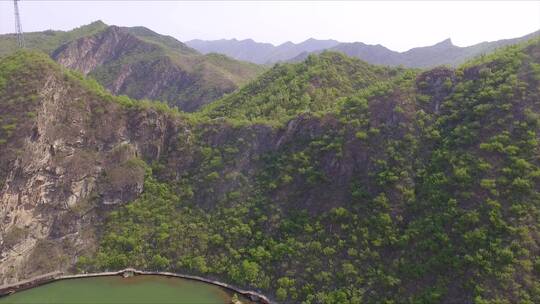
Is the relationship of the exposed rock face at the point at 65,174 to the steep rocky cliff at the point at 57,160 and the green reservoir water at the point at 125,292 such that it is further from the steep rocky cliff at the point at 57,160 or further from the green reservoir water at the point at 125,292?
the green reservoir water at the point at 125,292

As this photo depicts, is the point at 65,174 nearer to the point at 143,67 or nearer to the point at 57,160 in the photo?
the point at 57,160

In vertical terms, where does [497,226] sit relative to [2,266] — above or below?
above

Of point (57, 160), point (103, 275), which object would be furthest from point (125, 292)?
point (57, 160)

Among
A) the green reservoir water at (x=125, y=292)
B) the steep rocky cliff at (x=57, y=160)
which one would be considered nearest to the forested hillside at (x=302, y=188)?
the steep rocky cliff at (x=57, y=160)

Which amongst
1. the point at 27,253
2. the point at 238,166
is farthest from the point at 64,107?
the point at 238,166

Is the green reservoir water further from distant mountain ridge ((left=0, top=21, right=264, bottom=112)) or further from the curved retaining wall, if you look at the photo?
distant mountain ridge ((left=0, top=21, right=264, bottom=112))

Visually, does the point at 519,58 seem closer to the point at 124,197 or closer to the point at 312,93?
the point at 312,93

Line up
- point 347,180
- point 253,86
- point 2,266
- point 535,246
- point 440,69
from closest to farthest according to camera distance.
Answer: point 535,246
point 2,266
point 347,180
point 440,69
point 253,86
